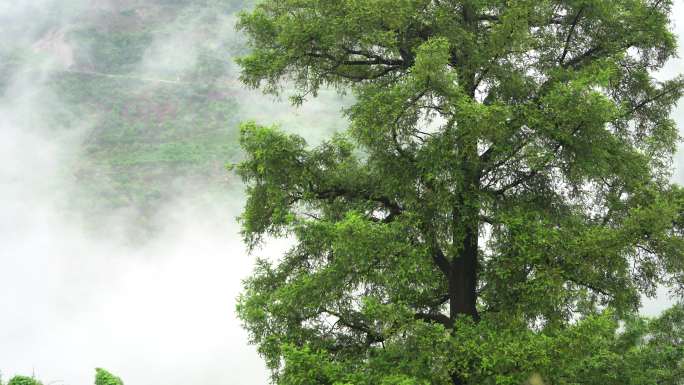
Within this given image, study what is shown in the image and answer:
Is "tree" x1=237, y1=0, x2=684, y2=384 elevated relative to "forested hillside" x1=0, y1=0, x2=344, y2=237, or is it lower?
lower

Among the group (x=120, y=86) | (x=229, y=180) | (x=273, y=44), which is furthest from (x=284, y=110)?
(x=273, y=44)

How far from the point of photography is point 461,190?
11773 millimetres

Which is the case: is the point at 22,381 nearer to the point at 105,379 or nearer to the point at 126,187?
the point at 105,379

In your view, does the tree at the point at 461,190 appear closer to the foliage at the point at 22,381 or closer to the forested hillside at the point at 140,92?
the foliage at the point at 22,381

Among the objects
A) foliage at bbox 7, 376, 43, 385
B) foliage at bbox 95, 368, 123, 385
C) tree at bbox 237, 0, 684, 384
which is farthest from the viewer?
foliage at bbox 95, 368, 123, 385

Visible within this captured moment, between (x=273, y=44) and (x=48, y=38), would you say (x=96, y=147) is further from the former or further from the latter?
(x=273, y=44)

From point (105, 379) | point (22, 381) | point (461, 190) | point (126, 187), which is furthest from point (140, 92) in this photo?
point (461, 190)

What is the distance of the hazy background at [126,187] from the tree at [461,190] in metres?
45.7

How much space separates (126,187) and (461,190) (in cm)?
7147

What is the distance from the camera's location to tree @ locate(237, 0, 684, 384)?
11.1 m

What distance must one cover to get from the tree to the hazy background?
45696 millimetres

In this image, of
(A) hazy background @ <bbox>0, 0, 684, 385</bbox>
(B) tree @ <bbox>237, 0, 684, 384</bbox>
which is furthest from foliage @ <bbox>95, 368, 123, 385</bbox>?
(A) hazy background @ <bbox>0, 0, 684, 385</bbox>

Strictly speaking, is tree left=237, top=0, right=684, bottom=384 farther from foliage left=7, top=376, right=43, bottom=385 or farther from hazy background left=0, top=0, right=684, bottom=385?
hazy background left=0, top=0, right=684, bottom=385

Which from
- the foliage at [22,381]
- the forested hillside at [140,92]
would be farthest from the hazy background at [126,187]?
the foliage at [22,381]
